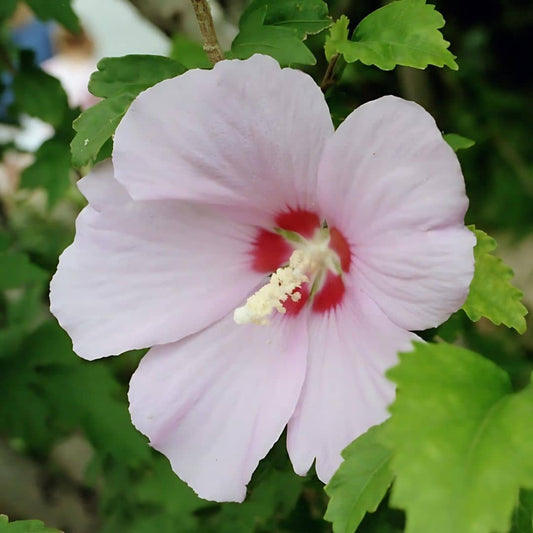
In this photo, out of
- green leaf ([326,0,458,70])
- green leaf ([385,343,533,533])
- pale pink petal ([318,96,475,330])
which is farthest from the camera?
green leaf ([326,0,458,70])

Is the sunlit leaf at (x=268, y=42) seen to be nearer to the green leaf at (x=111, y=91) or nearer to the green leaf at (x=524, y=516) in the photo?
the green leaf at (x=111, y=91)

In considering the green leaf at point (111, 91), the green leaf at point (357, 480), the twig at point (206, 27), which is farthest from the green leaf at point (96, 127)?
the green leaf at point (357, 480)

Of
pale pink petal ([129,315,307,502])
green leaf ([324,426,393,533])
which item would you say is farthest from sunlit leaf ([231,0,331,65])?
green leaf ([324,426,393,533])

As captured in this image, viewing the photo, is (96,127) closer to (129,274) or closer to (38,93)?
(129,274)

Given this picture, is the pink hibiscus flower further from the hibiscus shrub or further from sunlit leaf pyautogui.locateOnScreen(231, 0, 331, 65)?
sunlit leaf pyautogui.locateOnScreen(231, 0, 331, 65)

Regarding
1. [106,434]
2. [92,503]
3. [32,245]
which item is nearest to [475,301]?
[106,434]

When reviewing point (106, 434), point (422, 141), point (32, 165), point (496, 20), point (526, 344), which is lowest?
point (526, 344)

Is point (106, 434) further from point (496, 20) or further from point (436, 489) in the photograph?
point (496, 20)

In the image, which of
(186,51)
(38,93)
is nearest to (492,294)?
(186,51)
